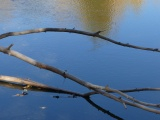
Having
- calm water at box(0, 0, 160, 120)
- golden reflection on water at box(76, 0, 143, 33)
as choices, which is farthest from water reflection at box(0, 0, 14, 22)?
golden reflection on water at box(76, 0, 143, 33)

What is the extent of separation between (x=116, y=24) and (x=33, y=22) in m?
1.26

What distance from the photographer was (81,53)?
4.11m

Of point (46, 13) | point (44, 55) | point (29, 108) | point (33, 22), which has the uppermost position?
point (46, 13)

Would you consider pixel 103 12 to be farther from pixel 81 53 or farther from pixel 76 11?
pixel 81 53

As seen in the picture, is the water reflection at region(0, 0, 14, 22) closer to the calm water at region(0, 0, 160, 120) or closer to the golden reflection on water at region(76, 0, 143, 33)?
the calm water at region(0, 0, 160, 120)

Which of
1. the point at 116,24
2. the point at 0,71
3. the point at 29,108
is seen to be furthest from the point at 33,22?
the point at 29,108

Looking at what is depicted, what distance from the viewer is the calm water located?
9.45ft

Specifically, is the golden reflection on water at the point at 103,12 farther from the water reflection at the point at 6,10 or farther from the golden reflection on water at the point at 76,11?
the water reflection at the point at 6,10

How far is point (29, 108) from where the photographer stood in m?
2.87

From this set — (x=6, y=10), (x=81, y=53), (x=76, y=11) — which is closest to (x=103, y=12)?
(x=76, y=11)

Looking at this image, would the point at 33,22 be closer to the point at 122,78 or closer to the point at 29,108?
the point at 122,78

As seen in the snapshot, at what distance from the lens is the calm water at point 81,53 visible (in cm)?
288

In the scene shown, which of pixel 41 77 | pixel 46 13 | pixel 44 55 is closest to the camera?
pixel 41 77

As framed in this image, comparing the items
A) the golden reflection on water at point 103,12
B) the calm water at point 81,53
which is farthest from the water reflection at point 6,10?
the golden reflection on water at point 103,12
